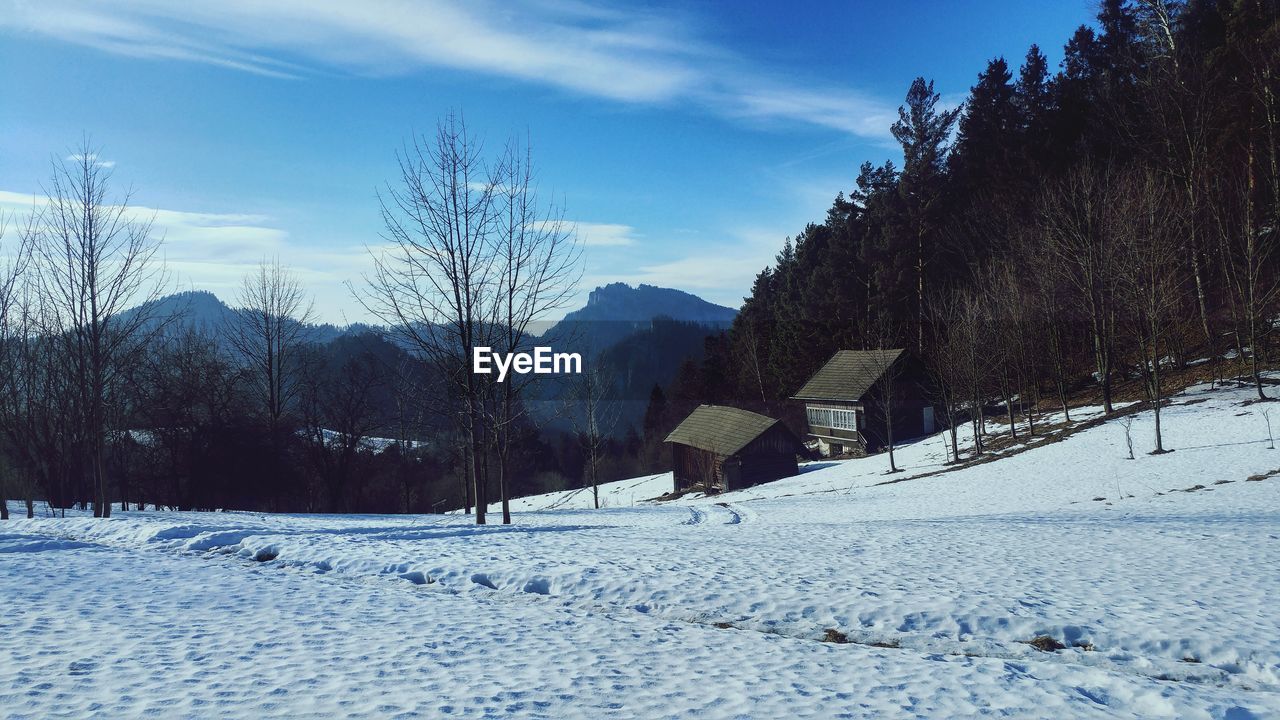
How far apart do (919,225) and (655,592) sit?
46.7 m

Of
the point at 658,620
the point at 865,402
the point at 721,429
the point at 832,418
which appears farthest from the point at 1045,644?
the point at 832,418

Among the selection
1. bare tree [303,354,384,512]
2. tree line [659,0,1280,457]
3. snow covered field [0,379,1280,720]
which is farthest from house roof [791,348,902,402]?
bare tree [303,354,384,512]

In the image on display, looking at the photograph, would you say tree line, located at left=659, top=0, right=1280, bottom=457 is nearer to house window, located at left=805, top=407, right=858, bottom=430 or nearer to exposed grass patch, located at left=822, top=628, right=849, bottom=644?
house window, located at left=805, top=407, right=858, bottom=430

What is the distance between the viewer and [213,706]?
16.9 ft

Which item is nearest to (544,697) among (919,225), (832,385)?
(832,385)

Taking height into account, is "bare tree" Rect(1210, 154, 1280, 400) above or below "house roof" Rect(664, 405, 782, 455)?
above

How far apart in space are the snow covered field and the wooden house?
26.3 meters

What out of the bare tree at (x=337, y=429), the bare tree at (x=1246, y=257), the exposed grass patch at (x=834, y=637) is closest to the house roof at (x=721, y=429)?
the bare tree at (x=337, y=429)

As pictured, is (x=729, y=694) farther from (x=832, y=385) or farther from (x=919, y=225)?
(x=919, y=225)

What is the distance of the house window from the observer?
42.9 metres

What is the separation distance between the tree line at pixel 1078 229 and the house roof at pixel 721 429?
10348mm

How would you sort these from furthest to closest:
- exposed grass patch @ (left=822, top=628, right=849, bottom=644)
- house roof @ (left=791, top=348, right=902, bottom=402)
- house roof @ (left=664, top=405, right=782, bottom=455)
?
house roof @ (left=791, top=348, right=902, bottom=402), house roof @ (left=664, top=405, right=782, bottom=455), exposed grass patch @ (left=822, top=628, right=849, bottom=644)

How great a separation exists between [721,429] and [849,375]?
10.9 metres

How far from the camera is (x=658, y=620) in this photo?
830 cm
